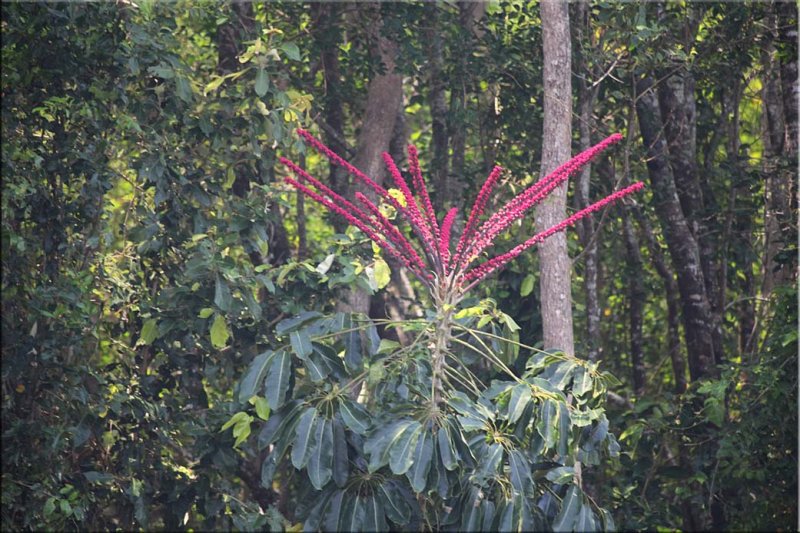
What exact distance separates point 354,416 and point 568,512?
697 mm

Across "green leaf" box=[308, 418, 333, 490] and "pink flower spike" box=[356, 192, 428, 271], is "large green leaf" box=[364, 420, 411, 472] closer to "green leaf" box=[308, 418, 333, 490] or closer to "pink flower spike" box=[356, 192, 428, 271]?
"green leaf" box=[308, 418, 333, 490]

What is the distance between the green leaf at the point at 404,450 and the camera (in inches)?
112

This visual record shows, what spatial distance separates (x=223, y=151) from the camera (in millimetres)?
4980

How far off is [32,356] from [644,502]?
9.25 feet

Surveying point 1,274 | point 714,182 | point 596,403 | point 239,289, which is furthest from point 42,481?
point 714,182

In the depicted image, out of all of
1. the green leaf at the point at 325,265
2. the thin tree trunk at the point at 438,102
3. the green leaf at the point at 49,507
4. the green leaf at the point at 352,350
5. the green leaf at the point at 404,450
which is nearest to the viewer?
the green leaf at the point at 404,450

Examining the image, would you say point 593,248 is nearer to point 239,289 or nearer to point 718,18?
point 718,18

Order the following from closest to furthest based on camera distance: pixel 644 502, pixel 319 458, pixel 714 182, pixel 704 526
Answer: pixel 319 458
pixel 644 502
pixel 704 526
pixel 714 182

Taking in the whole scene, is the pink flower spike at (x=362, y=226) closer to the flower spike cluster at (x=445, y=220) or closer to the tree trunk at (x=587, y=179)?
the flower spike cluster at (x=445, y=220)

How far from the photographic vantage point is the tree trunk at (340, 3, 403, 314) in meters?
5.61

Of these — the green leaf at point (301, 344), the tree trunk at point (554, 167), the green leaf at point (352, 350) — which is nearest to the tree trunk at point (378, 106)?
the tree trunk at point (554, 167)

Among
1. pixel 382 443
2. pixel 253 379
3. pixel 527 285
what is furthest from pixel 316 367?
pixel 527 285

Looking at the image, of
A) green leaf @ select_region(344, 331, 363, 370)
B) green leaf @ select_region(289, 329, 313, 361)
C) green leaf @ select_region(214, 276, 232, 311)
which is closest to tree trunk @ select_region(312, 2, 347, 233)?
green leaf @ select_region(214, 276, 232, 311)

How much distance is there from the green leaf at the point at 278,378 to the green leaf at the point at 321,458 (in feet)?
0.48
